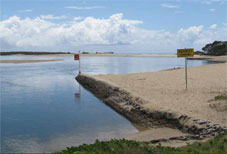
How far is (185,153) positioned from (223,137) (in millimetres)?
2032

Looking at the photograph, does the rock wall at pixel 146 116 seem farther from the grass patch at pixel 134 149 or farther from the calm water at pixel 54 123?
the grass patch at pixel 134 149

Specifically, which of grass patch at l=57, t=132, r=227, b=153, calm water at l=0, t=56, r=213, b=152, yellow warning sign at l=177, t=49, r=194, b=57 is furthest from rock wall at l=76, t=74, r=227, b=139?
yellow warning sign at l=177, t=49, r=194, b=57

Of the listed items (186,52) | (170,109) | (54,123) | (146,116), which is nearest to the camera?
(170,109)

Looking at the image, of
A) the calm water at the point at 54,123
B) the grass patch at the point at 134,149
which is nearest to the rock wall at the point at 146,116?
the calm water at the point at 54,123

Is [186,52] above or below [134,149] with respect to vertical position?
above

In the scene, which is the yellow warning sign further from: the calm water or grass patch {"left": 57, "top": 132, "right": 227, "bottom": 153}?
grass patch {"left": 57, "top": 132, "right": 227, "bottom": 153}

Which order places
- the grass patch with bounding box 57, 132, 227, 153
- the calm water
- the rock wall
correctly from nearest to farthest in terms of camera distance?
the grass patch with bounding box 57, 132, 227, 153 → the rock wall → the calm water

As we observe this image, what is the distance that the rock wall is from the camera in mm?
9436

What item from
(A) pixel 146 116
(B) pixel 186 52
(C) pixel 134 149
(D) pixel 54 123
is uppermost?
(B) pixel 186 52

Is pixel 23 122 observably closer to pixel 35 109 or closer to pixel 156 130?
pixel 35 109

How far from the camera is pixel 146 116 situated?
41.1 feet

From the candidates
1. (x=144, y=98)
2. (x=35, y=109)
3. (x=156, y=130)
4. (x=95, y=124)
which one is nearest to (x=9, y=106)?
(x=35, y=109)

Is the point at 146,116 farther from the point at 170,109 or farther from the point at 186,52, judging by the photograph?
the point at 186,52

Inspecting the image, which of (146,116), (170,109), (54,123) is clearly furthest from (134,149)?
(54,123)
